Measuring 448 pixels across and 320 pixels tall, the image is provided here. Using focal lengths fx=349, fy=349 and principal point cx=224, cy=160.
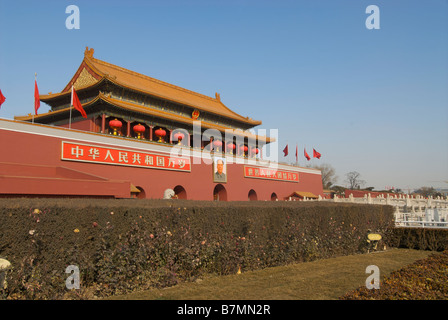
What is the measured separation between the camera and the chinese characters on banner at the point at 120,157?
14998 mm

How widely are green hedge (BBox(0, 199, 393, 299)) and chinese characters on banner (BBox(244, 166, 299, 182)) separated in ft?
56.2

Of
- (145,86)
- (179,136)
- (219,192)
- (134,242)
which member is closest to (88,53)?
(145,86)

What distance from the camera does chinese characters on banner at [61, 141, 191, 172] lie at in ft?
49.2

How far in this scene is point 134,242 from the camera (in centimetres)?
557

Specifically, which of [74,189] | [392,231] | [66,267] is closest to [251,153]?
[392,231]

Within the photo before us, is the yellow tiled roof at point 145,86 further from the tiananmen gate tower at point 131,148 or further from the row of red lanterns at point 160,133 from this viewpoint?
the row of red lanterns at point 160,133

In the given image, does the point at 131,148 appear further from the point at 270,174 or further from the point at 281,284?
the point at 270,174

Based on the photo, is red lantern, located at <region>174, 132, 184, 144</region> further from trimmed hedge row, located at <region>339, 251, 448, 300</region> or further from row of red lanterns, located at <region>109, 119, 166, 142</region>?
trimmed hedge row, located at <region>339, 251, 448, 300</region>

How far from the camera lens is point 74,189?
424 inches

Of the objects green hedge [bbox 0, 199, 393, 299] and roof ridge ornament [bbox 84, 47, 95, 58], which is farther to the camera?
roof ridge ornament [bbox 84, 47, 95, 58]

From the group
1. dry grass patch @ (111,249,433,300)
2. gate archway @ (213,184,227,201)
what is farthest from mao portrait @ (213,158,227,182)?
dry grass patch @ (111,249,433,300)

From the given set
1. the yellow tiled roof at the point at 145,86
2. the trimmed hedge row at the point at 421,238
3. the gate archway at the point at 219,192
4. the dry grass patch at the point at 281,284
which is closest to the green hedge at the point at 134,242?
the dry grass patch at the point at 281,284

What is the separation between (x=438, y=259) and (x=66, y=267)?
259 inches
